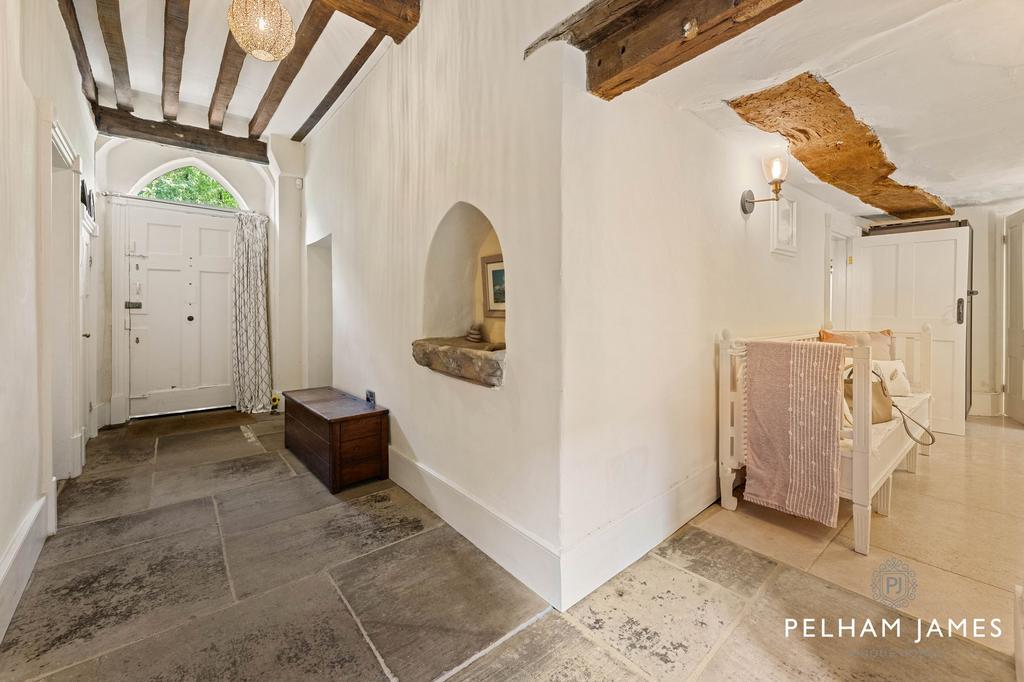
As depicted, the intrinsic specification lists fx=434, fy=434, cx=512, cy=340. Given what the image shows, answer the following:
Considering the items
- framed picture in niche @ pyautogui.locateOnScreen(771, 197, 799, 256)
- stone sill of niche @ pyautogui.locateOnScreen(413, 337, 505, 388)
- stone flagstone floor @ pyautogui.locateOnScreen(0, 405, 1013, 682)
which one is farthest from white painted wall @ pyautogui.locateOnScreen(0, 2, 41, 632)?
framed picture in niche @ pyautogui.locateOnScreen(771, 197, 799, 256)

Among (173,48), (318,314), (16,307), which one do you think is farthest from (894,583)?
(173,48)

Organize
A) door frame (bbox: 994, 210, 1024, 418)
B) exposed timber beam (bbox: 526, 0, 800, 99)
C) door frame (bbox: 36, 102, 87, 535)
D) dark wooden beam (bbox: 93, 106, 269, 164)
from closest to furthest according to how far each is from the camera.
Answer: exposed timber beam (bbox: 526, 0, 800, 99)
door frame (bbox: 36, 102, 87, 535)
dark wooden beam (bbox: 93, 106, 269, 164)
door frame (bbox: 994, 210, 1024, 418)

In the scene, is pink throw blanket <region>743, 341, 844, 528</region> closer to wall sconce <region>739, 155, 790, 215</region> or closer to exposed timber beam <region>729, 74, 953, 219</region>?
wall sconce <region>739, 155, 790, 215</region>

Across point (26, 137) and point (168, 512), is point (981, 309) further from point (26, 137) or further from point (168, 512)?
point (26, 137)

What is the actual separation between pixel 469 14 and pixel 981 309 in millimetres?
5841

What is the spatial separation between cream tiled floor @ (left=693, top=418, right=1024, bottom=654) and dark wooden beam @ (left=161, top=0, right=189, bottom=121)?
431 centimetres

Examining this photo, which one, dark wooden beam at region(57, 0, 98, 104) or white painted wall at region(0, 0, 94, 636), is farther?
dark wooden beam at region(57, 0, 98, 104)

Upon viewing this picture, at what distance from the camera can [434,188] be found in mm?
2402

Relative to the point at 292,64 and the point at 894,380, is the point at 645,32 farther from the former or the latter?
the point at 292,64

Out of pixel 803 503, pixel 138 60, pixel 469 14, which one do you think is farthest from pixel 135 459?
pixel 803 503

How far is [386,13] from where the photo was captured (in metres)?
2.38

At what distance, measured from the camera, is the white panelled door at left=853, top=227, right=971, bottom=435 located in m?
4.00

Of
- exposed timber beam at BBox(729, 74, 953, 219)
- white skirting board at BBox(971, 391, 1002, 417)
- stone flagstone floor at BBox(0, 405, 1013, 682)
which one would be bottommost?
stone flagstone floor at BBox(0, 405, 1013, 682)

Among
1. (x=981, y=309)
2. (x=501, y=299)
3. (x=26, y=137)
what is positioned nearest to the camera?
(x=26, y=137)
